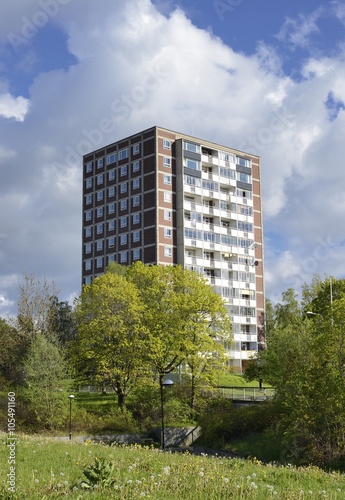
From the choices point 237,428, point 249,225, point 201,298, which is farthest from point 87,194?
point 237,428

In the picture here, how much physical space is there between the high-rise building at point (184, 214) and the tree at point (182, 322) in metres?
29.7

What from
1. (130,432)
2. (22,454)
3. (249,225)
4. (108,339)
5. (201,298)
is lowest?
(130,432)

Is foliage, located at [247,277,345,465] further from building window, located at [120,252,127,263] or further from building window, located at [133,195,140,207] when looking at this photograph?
building window, located at [133,195,140,207]

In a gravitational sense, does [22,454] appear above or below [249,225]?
below

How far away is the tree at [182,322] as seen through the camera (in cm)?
4906

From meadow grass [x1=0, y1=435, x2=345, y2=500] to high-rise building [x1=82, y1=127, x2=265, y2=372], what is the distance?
221ft

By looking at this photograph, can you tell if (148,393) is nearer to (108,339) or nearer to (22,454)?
(108,339)

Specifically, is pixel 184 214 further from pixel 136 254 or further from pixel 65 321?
pixel 65 321

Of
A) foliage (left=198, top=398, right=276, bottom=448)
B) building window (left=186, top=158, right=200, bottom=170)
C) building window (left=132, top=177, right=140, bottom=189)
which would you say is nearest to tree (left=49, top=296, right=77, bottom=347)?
building window (left=132, top=177, right=140, bottom=189)

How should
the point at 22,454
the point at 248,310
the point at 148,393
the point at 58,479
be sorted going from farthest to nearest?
the point at 248,310 → the point at 148,393 → the point at 22,454 → the point at 58,479

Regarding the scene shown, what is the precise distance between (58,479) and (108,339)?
125 ft

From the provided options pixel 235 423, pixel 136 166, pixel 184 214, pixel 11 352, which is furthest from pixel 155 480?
pixel 136 166

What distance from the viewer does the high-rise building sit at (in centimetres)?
8506

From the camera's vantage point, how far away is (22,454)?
1611cm
